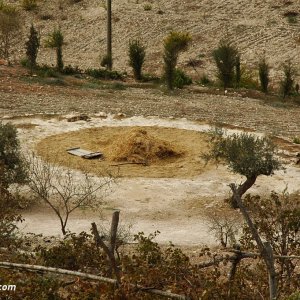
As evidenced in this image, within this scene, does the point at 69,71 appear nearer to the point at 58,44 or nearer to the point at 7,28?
the point at 58,44

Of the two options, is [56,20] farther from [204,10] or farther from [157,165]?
[157,165]

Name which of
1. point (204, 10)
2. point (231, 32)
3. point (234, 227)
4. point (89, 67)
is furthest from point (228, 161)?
point (204, 10)

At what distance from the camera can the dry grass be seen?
55.4 ft

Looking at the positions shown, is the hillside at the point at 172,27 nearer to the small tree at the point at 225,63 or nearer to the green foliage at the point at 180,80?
the green foliage at the point at 180,80

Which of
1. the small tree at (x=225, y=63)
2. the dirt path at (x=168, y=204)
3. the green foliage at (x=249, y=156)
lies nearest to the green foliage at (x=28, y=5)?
the small tree at (x=225, y=63)

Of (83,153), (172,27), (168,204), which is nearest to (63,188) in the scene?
(168,204)

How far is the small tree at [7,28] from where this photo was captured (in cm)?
3080

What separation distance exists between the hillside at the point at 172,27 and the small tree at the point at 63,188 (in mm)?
14695

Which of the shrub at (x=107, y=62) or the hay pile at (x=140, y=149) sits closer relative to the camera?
the hay pile at (x=140, y=149)

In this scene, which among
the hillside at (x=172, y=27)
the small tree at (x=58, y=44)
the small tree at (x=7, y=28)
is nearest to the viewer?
the small tree at (x=58, y=44)

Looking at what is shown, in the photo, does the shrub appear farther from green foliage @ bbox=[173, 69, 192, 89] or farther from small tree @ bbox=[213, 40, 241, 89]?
small tree @ bbox=[213, 40, 241, 89]

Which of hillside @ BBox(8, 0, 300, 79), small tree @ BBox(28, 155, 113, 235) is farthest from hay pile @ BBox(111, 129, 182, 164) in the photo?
hillside @ BBox(8, 0, 300, 79)

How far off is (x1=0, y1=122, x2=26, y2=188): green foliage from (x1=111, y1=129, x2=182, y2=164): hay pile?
261 cm

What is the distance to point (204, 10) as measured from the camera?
35719 millimetres
